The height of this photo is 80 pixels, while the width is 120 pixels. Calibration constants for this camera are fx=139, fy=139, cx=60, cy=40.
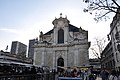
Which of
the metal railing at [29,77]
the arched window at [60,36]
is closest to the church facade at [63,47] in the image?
the arched window at [60,36]

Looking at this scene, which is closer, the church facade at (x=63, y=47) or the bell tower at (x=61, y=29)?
the church facade at (x=63, y=47)

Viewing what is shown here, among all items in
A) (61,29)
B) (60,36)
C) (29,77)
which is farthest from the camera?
(61,29)

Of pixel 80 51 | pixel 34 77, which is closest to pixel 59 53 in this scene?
pixel 80 51

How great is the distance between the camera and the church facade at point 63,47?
38.6 m

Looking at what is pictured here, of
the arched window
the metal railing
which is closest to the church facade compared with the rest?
the arched window

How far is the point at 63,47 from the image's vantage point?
135ft

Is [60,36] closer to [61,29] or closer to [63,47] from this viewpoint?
[61,29]

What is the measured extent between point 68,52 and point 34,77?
31.3 m

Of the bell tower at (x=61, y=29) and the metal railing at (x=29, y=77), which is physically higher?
the bell tower at (x=61, y=29)

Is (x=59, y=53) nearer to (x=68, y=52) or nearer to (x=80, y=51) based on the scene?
(x=68, y=52)

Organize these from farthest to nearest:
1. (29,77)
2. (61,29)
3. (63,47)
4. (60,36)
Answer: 1. (61,29)
2. (60,36)
3. (63,47)
4. (29,77)

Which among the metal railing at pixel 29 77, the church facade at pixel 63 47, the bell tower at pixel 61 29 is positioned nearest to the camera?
the metal railing at pixel 29 77

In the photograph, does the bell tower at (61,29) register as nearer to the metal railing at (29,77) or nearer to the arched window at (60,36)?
the arched window at (60,36)

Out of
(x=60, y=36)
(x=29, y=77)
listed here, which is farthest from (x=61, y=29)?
(x=29, y=77)
